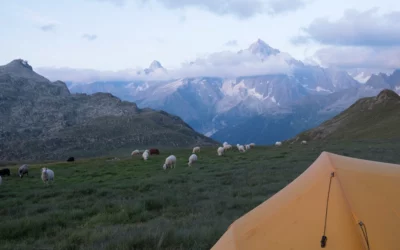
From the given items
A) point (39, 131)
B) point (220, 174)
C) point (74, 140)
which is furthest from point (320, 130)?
point (39, 131)

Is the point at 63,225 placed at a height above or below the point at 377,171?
below

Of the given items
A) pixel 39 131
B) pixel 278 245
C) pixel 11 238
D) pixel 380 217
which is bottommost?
pixel 11 238

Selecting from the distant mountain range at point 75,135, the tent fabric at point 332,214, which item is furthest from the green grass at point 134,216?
the distant mountain range at point 75,135

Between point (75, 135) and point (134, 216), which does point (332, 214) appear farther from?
point (75, 135)

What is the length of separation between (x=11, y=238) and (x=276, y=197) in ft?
25.9

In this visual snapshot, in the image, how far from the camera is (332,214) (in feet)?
19.6

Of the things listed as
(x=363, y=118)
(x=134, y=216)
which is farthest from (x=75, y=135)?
(x=134, y=216)

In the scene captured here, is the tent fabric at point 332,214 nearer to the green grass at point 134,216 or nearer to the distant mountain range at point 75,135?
the green grass at point 134,216

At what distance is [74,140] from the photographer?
147625 mm

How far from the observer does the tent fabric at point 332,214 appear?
5.73 m

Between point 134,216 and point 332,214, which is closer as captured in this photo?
point 332,214

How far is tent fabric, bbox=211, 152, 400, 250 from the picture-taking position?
18.8 ft

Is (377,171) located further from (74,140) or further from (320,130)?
(74,140)

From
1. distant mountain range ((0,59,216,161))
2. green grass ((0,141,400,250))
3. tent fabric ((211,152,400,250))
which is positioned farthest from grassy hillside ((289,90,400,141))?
tent fabric ((211,152,400,250))
